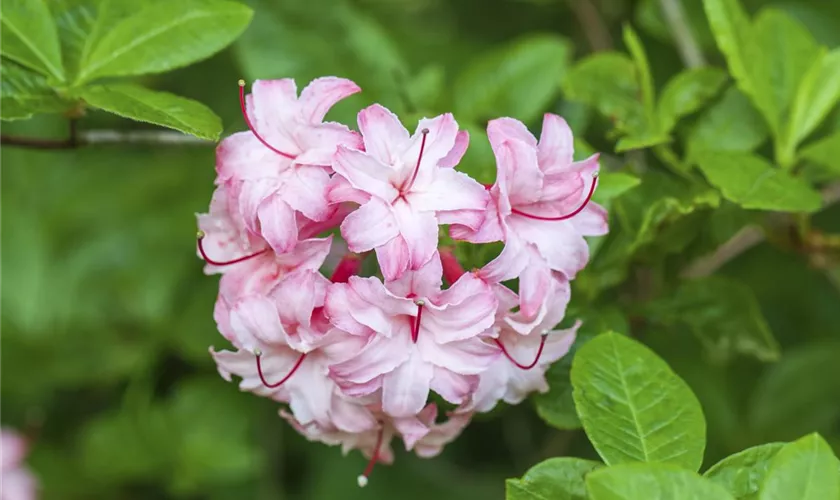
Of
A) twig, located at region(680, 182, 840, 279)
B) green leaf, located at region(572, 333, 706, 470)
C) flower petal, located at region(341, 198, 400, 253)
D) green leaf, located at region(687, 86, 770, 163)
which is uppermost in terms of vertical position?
flower petal, located at region(341, 198, 400, 253)

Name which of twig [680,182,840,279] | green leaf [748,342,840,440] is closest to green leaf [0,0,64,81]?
twig [680,182,840,279]

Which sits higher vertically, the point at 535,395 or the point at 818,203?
the point at 818,203

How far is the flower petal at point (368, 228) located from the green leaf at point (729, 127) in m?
0.45

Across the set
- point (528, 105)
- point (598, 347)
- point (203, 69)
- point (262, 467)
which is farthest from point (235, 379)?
point (598, 347)

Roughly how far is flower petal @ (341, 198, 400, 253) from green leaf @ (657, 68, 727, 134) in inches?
17.2

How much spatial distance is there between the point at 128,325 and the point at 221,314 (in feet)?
3.29

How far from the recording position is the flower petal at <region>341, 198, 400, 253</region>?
804 mm

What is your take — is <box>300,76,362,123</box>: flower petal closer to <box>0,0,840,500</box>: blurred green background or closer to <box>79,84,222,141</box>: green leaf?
<box>79,84,222,141</box>: green leaf

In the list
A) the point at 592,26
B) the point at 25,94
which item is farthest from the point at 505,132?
the point at 592,26

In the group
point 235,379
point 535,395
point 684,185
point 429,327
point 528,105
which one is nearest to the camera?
point 429,327

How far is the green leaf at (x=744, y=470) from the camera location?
794 millimetres

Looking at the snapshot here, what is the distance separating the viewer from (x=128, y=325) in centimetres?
183

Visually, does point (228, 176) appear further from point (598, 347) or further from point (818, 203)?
point (818, 203)

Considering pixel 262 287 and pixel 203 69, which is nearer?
pixel 262 287
